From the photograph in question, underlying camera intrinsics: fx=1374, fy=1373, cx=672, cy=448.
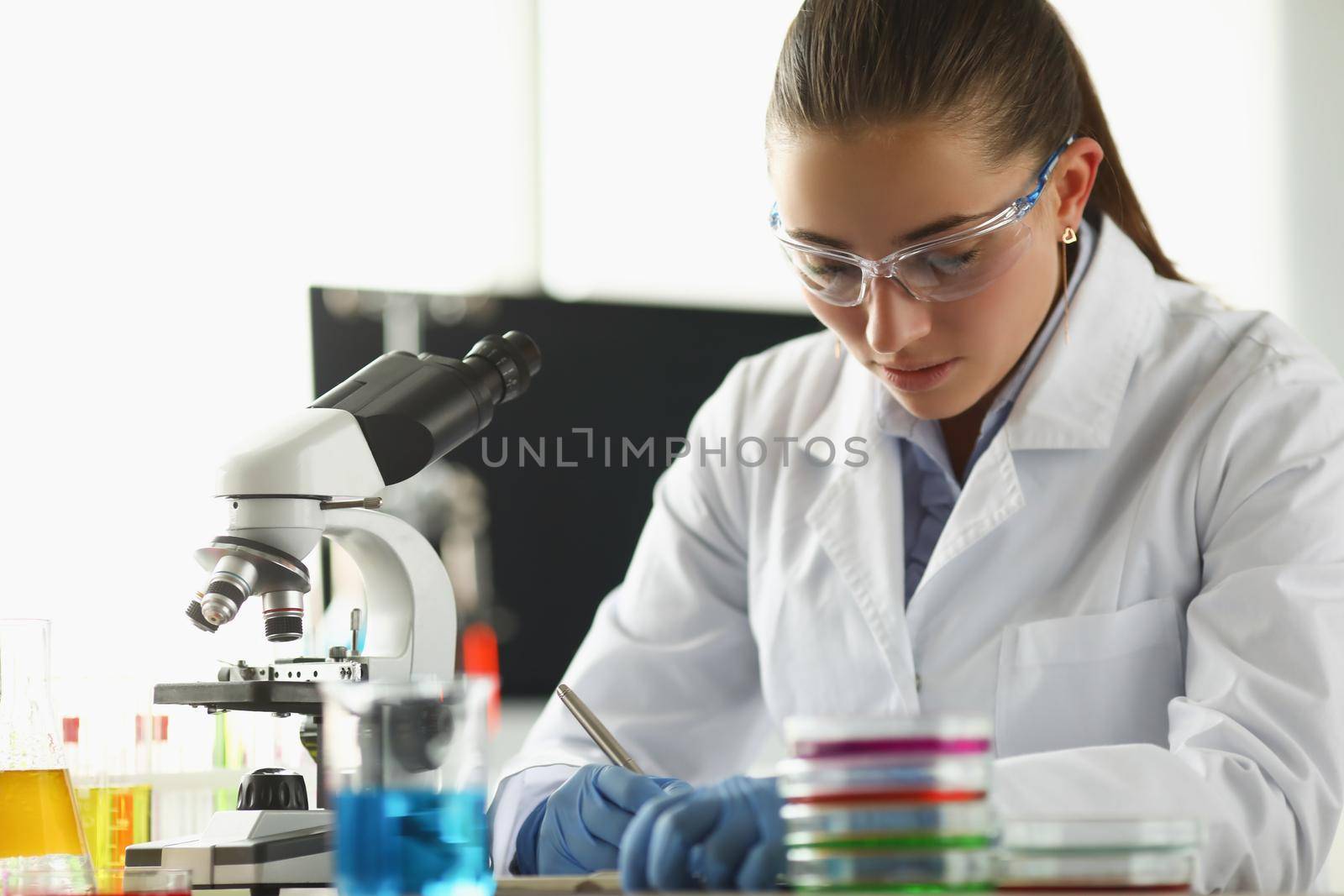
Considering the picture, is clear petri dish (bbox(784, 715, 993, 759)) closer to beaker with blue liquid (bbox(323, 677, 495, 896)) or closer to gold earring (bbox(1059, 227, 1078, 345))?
beaker with blue liquid (bbox(323, 677, 495, 896))

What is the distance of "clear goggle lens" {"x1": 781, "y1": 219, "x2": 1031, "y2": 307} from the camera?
1.41m

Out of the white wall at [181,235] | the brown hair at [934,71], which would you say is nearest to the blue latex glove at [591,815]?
the brown hair at [934,71]

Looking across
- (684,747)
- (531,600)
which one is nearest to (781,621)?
(684,747)

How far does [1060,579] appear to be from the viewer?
5.34ft

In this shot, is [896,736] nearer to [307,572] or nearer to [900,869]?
[900,869]

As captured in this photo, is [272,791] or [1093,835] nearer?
[1093,835]

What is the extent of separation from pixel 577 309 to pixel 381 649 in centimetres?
192

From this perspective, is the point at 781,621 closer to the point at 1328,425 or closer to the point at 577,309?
the point at 1328,425

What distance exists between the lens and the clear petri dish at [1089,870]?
0.73 meters

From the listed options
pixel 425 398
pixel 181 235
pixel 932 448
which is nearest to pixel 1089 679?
pixel 932 448

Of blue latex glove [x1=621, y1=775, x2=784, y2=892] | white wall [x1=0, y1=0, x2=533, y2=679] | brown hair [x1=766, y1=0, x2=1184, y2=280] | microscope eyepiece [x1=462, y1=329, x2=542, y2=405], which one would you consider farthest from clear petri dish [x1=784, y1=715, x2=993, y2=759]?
white wall [x1=0, y1=0, x2=533, y2=679]

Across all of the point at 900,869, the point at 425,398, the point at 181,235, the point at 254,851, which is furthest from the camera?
the point at 181,235

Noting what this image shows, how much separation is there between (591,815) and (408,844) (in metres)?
0.40

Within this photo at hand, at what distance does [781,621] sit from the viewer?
178 cm
